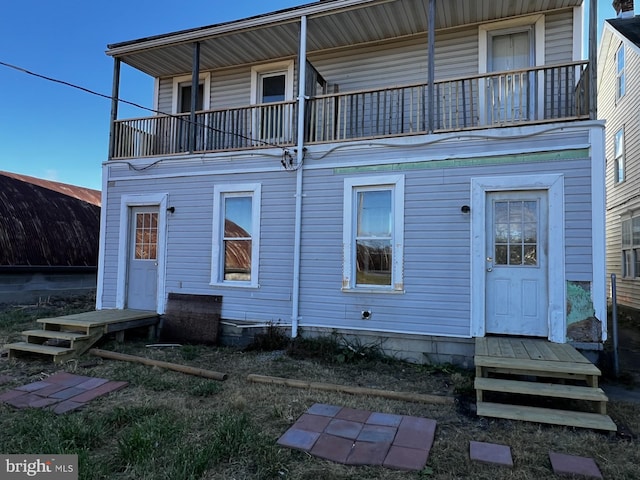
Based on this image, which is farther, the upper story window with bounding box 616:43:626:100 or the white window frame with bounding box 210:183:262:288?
the upper story window with bounding box 616:43:626:100

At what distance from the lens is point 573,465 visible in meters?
2.94

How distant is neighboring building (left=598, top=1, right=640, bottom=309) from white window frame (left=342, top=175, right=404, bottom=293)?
7.56 metres

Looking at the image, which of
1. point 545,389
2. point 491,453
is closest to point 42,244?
point 491,453

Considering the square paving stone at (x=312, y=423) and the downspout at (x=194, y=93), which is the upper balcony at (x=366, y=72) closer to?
the downspout at (x=194, y=93)

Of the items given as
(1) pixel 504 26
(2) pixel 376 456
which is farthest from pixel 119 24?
(2) pixel 376 456

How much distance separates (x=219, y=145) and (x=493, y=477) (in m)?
6.66

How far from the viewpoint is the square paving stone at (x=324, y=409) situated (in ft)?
12.9

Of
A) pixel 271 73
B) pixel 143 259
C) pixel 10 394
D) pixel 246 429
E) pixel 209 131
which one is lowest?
pixel 10 394

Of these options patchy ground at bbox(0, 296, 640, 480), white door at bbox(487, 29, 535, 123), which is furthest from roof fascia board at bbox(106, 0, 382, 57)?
patchy ground at bbox(0, 296, 640, 480)

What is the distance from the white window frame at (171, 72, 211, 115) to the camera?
8.88 meters

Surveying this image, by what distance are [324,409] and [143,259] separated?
5451mm

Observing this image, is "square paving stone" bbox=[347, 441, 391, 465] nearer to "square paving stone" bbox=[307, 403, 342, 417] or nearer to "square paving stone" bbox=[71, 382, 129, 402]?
"square paving stone" bbox=[307, 403, 342, 417]

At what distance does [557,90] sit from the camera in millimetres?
6078

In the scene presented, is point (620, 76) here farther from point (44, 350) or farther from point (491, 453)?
point (44, 350)
